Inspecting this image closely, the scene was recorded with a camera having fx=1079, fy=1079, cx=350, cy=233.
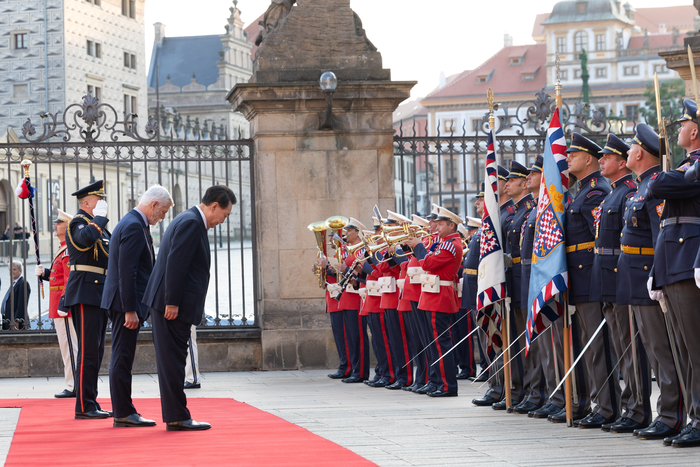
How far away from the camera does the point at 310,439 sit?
655 cm

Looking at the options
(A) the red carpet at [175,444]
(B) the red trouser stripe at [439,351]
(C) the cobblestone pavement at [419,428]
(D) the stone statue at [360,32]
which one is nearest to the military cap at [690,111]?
(C) the cobblestone pavement at [419,428]

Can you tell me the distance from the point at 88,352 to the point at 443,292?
3.18m

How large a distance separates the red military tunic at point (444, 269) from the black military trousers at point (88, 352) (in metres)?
2.84

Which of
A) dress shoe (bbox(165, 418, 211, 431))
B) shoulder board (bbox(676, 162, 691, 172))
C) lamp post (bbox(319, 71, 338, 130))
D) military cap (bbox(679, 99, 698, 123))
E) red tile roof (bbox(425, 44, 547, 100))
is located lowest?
dress shoe (bbox(165, 418, 211, 431))

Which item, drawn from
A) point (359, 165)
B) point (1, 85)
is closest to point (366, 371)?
point (359, 165)

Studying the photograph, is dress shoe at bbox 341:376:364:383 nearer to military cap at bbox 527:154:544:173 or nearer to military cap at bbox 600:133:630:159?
military cap at bbox 527:154:544:173

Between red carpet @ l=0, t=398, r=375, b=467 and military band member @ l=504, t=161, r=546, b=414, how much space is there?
1.95 meters

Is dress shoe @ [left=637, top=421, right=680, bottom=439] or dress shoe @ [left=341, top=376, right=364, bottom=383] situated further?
dress shoe @ [left=341, top=376, right=364, bottom=383]

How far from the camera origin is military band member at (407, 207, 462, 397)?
9.51 m

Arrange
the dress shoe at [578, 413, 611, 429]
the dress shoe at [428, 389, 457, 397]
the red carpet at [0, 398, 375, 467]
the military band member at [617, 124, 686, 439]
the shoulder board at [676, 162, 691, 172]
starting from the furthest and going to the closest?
the dress shoe at [428, 389, 457, 397]
the dress shoe at [578, 413, 611, 429]
the military band member at [617, 124, 686, 439]
the shoulder board at [676, 162, 691, 172]
the red carpet at [0, 398, 375, 467]

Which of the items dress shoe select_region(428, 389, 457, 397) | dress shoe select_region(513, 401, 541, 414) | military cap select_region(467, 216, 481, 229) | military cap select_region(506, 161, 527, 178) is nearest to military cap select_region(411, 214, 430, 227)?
military cap select_region(467, 216, 481, 229)

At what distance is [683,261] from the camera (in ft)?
19.9

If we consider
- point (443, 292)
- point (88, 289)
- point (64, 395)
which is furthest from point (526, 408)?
point (64, 395)

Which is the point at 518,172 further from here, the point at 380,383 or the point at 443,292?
the point at 380,383
